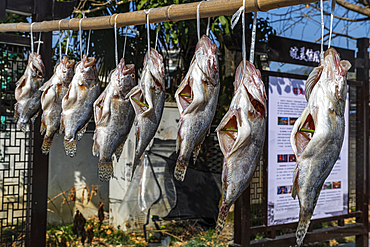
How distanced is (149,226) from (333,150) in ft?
18.0

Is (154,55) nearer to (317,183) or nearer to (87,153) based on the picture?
(317,183)

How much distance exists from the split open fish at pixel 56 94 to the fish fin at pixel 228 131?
1324 mm

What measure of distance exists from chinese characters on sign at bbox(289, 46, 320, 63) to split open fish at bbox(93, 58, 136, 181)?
125 inches

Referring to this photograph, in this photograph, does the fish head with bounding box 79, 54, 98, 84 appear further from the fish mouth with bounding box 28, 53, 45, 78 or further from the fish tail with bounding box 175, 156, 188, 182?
the fish tail with bounding box 175, 156, 188, 182

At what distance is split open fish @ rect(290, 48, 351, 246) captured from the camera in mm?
1417

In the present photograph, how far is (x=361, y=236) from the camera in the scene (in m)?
5.48

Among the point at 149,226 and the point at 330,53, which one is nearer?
the point at 330,53

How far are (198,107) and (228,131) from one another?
7.9 inches

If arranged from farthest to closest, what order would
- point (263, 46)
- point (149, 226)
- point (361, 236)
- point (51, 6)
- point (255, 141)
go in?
Result: 1. point (149, 226)
2. point (361, 236)
3. point (263, 46)
4. point (51, 6)
5. point (255, 141)

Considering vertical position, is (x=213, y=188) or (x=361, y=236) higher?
(x=213, y=188)

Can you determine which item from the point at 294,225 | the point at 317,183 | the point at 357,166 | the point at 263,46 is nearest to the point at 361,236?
the point at 357,166

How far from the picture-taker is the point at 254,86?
163 cm

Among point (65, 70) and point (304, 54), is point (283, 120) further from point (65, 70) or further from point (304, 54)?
point (65, 70)

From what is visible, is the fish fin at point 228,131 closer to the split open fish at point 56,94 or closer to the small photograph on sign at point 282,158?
the split open fish at point 56,94
